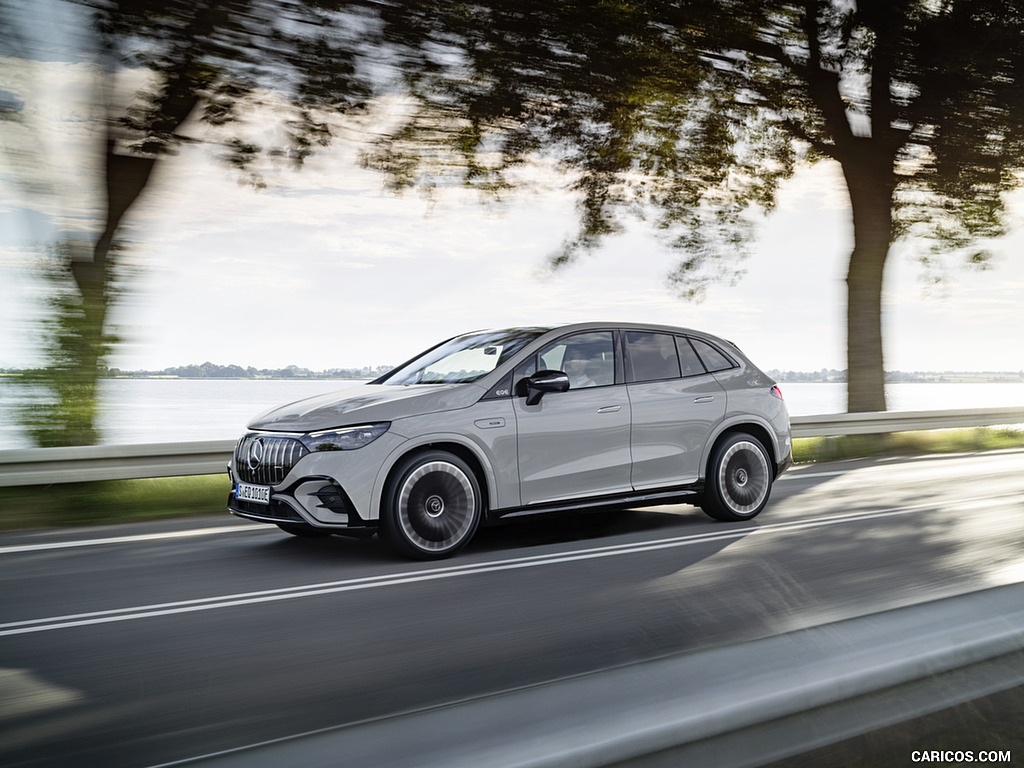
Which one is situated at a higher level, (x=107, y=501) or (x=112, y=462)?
(x=112, y=462)

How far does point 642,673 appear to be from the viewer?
5.52 feet

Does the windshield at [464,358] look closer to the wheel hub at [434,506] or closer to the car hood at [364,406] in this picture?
the car hood at [364,406]

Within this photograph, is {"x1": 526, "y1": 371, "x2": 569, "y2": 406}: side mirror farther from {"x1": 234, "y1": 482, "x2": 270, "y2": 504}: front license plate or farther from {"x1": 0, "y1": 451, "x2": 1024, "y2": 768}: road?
{"x1": 234, "y1": 482, "x2": 270, "y2": 504}: front license plate

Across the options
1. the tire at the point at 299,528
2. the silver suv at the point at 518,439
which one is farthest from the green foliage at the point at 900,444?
the tire at the point at 299,528

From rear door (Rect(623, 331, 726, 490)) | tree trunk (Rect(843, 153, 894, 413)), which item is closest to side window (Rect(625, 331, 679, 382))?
rear door (Rect(623, 331, 726, 490))

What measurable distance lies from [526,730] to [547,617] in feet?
11.6

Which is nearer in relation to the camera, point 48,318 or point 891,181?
point 48,318

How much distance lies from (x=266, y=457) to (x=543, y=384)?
201 cm

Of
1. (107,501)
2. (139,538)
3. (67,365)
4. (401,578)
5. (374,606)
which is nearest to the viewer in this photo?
(374,606)

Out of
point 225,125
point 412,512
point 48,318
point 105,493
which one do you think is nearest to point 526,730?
point 412,512

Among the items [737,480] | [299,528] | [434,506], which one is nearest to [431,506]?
[434,506]

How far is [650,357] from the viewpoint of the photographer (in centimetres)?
786

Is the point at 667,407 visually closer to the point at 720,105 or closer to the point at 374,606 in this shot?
the point at 374,606

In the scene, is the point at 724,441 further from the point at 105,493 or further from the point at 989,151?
Result: the point at 989,151
